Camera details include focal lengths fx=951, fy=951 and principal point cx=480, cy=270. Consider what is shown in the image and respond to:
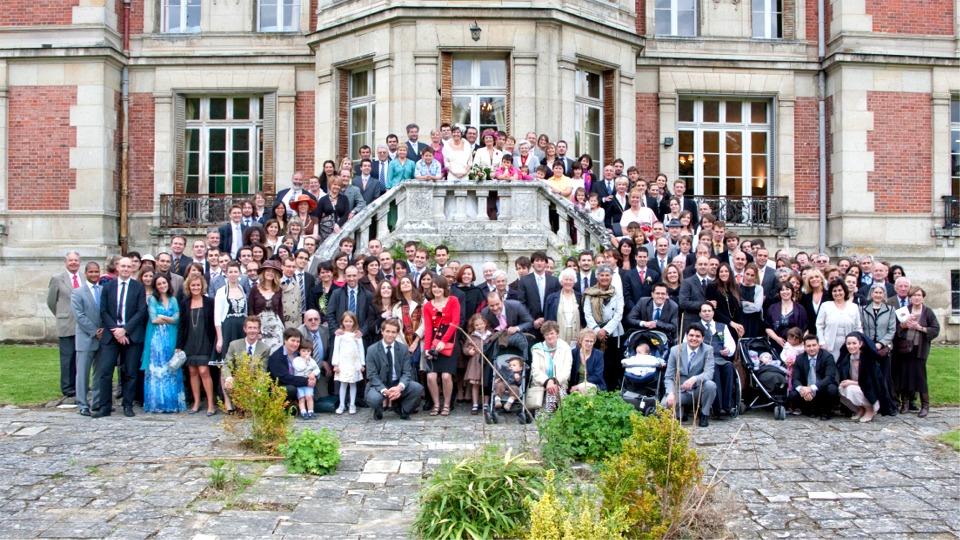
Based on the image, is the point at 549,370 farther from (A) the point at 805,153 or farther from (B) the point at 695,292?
(A) the point at 805,153

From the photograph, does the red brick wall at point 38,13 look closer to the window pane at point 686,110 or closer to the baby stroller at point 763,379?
the window pane at point 686,110

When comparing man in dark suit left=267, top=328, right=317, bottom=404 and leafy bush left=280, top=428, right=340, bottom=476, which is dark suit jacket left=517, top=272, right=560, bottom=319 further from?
leafy bush left=280, top=428, right=340, bottom=476

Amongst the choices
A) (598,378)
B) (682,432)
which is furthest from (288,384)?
(682,432)

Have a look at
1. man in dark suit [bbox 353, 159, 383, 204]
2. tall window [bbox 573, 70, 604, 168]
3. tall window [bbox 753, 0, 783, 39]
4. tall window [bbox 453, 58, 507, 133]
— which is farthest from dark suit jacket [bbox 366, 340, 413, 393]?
tall window [bbox 753, 0, 783, 39]

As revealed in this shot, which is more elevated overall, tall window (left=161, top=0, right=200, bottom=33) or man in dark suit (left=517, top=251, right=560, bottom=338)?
Result: tall window (left=161, top=0, right=200, bottom=33)

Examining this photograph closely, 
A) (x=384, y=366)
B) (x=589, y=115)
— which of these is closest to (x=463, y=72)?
(x=589, y=115)

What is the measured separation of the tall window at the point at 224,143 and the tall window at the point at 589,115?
6.19m

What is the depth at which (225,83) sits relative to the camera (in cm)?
1808

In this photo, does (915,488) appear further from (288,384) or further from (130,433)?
(130,433)

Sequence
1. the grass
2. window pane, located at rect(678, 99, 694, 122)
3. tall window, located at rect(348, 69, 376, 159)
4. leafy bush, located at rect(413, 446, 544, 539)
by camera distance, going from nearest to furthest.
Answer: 1. leafy bush, located at rect(413, 446, 544, 539)
2. the grass
3. tall window, located at rect(348, 69, 376, 159)
4. window pane, located at rect(678, 99, 694, 122)

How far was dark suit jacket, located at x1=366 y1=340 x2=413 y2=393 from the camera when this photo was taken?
9555mm

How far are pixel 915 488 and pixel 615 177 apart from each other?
7640 mm

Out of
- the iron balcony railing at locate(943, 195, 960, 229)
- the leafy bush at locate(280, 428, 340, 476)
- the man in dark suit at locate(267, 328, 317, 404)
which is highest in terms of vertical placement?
the iron balcony railing at locate(943, 195, 960, 229)

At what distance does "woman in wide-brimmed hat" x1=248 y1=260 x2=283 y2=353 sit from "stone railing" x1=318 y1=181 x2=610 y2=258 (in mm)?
2274
